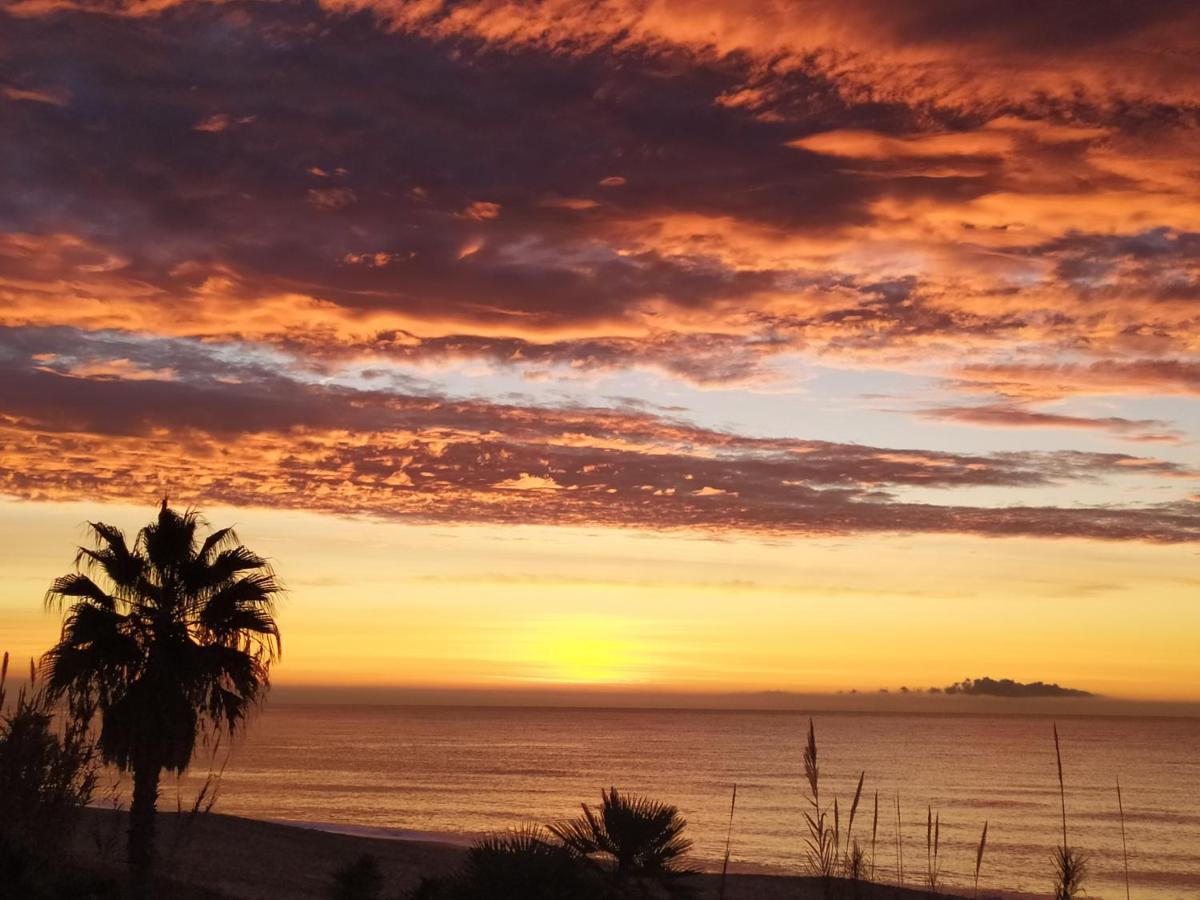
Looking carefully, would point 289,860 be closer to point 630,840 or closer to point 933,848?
point 933,848

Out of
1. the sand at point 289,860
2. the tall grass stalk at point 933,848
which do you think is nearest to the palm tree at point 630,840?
the tall grass stalk at point 933,848

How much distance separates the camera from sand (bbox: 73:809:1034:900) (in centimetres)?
3147

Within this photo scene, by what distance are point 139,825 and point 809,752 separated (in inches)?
532

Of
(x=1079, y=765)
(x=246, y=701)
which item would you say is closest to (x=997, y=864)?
(x=246, y=701)

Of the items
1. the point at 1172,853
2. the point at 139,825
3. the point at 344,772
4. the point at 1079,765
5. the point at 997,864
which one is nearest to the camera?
the point at 139,825

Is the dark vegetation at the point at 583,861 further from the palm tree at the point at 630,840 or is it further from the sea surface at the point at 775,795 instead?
the sea surface at the point at 775,795

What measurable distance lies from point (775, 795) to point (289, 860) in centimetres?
5999

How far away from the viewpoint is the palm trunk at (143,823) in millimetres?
19936

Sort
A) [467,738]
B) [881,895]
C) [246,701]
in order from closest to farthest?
[246,701]
[881,895]
[467,738]

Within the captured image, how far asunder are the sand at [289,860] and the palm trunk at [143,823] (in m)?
7.61

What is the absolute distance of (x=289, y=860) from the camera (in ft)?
122

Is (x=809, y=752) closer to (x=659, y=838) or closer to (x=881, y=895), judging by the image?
(x=659, y=838)

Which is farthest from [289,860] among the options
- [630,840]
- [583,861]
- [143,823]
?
[583,861]

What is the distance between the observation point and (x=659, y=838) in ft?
42.5
